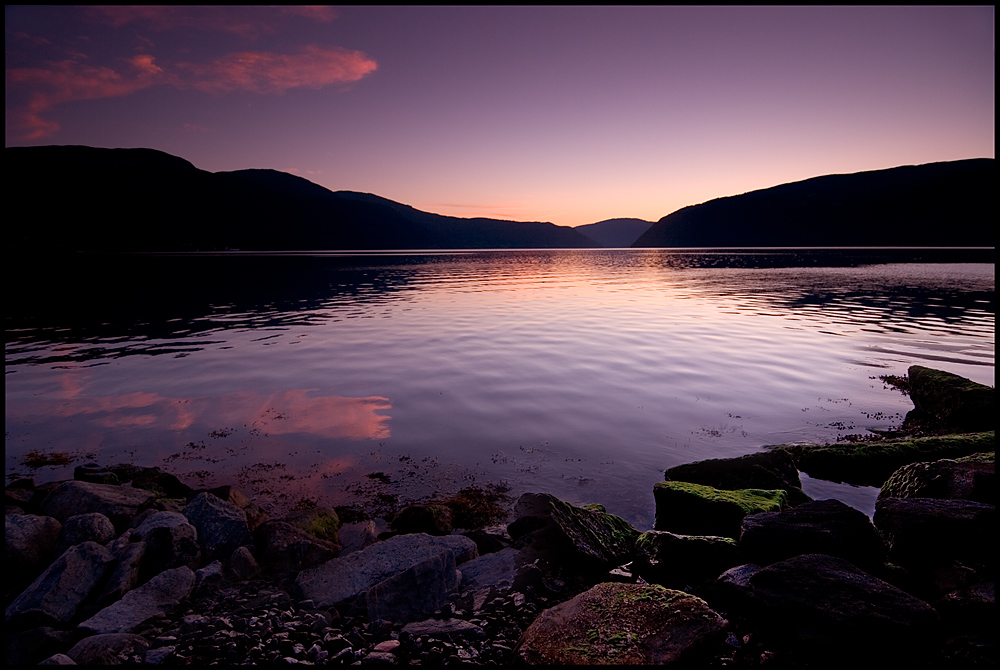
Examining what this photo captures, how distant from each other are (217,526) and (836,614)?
7.54 m

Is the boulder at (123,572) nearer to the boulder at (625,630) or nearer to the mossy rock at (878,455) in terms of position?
the boulder at (625,630)

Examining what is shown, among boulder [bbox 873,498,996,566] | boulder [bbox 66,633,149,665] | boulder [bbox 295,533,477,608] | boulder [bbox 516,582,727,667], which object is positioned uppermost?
boulder [bbox 873,498,996,566]

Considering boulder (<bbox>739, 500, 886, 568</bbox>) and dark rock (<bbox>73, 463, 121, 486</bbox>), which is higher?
boulder (<bbox>739, 500, 886, 568</bbox>)

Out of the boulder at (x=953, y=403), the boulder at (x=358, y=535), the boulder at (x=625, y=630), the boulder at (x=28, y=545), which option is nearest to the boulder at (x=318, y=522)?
the boulder at (x=358, y=535)

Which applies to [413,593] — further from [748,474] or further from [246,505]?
[748,474]

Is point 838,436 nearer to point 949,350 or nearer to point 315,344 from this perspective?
point 949,350

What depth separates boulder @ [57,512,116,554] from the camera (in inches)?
262

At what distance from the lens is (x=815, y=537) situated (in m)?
6.05

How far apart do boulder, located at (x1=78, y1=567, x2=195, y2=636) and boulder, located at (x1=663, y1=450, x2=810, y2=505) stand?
7835 millimetres

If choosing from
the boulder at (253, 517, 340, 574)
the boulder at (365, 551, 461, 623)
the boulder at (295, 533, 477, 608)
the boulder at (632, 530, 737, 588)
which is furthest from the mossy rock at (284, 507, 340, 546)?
the boulder at (632, 530, 737, 588)

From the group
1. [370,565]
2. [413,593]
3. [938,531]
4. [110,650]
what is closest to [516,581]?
[413,593]

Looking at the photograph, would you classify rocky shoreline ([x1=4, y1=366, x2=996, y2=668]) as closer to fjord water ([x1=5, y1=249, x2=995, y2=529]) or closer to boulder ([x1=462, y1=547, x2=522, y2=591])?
boulder ([x1=462, y1=547, x2=522, y2=591])

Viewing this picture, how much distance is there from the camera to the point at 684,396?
14453mm

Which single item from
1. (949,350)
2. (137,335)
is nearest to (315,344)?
(137,335)
